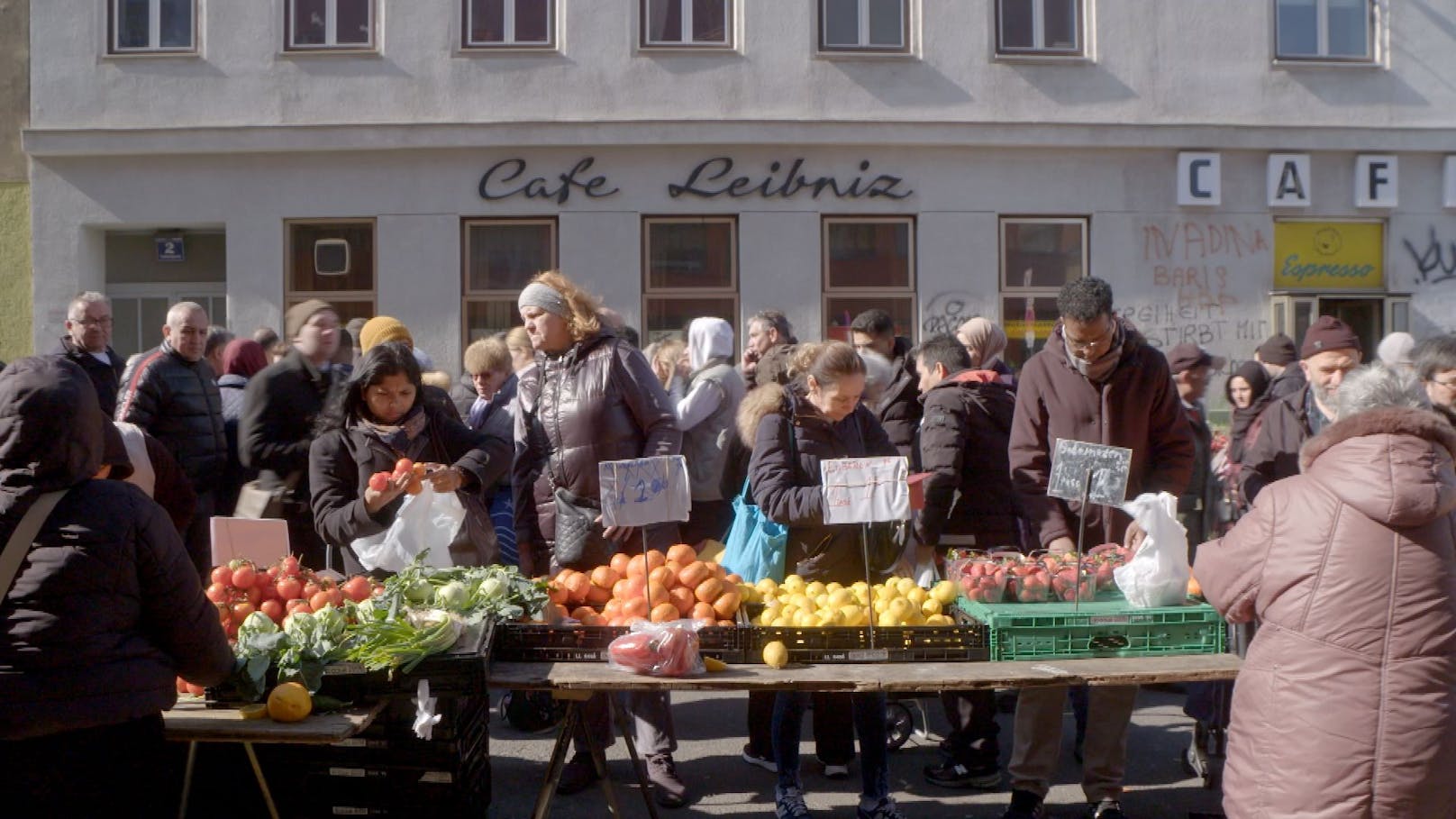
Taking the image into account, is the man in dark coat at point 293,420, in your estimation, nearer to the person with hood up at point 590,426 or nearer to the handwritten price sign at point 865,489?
the person with hood up at point 590,426

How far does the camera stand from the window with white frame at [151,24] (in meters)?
14.3

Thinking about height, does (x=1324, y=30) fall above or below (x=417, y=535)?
above

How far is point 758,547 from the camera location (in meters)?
5.60

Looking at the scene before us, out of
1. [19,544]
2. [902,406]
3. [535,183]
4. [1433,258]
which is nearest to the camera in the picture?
[19,544]

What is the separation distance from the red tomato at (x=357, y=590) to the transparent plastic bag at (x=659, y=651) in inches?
38.8

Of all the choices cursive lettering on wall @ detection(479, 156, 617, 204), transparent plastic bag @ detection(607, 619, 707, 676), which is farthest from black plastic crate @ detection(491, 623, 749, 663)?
cursive lettering on wall @ detection(479, 156, 617, 204)

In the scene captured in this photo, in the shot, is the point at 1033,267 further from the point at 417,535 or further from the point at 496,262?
the point at 417,535

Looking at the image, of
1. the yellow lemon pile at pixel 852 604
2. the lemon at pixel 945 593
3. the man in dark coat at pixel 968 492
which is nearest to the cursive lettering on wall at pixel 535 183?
the man in dark coat at pixel 968 492

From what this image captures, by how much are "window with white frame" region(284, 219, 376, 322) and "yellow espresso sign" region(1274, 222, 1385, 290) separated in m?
9.74

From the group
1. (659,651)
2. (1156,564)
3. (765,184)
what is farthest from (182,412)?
(765,184)

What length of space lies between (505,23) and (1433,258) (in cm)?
1040

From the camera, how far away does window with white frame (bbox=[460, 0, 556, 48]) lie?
14352 millimetres

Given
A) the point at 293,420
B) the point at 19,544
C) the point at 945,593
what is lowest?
the point at 945,593

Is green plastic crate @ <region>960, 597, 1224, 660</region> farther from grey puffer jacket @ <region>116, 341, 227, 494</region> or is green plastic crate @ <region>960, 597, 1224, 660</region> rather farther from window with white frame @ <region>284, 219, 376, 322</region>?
window with white frame @ <region>284, 219, 376, 322</region>
